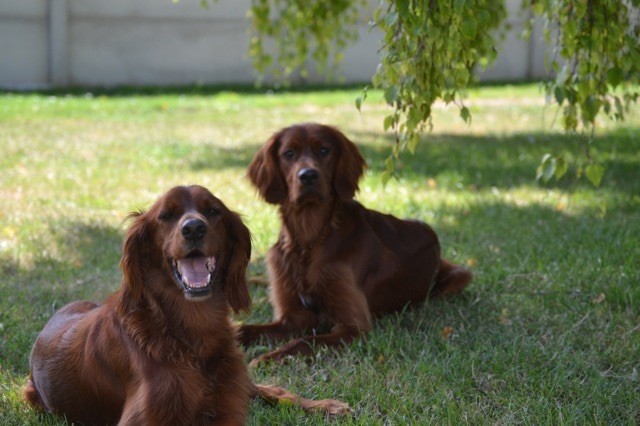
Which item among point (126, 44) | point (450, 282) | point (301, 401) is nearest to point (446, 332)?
point (450, 282)

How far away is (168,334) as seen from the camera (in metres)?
3.19

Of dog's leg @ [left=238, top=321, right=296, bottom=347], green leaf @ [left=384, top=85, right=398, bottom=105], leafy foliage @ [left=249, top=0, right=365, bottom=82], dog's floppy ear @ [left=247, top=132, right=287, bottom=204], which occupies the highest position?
leafy foliage @ [left=249, top=0, right=365, bottom=82]

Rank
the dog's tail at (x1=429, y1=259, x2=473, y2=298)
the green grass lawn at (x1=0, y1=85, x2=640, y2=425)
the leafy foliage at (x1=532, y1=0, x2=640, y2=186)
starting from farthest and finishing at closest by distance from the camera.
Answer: the dog's tail at (x1=429, y1=259, x2=473, y2=298), the leafy foliage at (x1=532, y1=0, x2=640, y2=186), the green grass lawn at (x1=0, y1=85, x2=640, y2=425)

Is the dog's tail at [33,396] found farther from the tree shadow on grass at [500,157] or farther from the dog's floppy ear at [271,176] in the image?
the tree shadow on grass at [500,157]

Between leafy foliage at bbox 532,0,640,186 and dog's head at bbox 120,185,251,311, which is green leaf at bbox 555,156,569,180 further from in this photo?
dog's head at bbox 120,185,251,311

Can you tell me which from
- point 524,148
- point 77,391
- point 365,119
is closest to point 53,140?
point 365,119

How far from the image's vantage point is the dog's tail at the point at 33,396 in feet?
11.7

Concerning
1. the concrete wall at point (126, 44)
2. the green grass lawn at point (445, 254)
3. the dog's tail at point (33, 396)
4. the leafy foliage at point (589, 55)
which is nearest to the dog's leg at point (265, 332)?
the green grass lawn at point (445, 254)

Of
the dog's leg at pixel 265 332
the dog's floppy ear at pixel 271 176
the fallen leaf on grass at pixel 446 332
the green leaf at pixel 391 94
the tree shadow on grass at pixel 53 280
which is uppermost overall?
the green leaf at pixel 391 94

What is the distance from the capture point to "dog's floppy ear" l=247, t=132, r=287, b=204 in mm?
4797

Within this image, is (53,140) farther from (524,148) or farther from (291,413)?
→ (291,413)

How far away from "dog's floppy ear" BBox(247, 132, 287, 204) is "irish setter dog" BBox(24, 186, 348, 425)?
1.41 metres

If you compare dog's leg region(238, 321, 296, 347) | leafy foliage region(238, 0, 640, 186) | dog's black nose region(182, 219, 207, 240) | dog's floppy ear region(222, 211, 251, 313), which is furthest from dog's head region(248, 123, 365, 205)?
dog's black nose region(182, 219, 207, 240)

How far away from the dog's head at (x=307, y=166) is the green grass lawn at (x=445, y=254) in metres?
0.70
